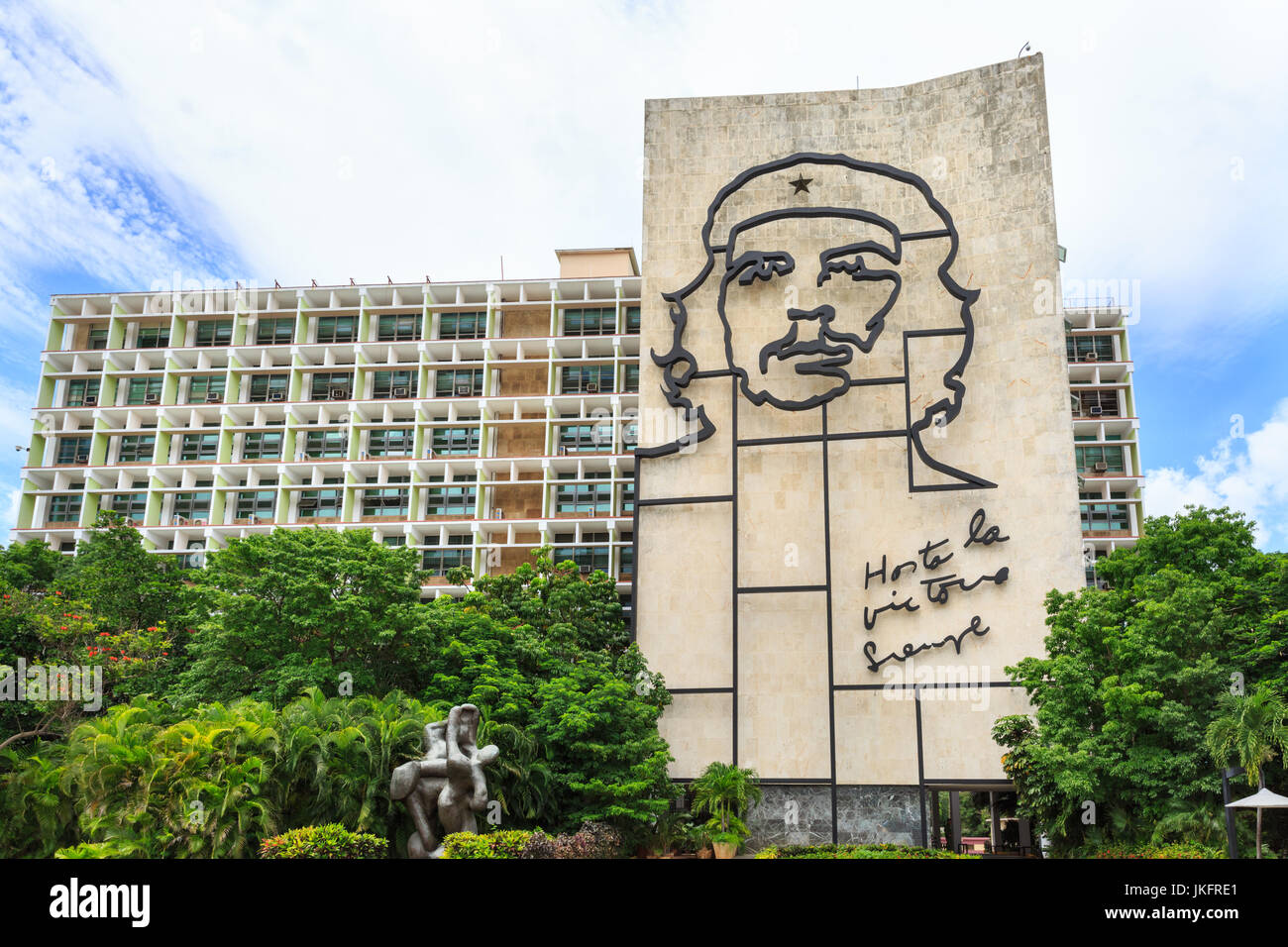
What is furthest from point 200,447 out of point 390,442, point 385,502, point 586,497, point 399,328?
point 586,497

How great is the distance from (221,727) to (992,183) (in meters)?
24.7

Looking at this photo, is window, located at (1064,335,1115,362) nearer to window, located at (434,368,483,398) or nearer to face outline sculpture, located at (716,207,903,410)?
window, located at (434,368,483,398)

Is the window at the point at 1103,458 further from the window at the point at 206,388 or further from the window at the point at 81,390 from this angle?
the window at the point at 81,390

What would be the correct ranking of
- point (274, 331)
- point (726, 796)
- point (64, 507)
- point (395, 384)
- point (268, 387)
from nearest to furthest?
point (726, 796)
point (395, 384)
point (64, 507)
point (268, 387)
point (274, 331)

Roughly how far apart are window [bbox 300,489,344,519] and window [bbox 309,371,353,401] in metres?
5.77

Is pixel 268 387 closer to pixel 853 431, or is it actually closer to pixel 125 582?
pixel 125 582

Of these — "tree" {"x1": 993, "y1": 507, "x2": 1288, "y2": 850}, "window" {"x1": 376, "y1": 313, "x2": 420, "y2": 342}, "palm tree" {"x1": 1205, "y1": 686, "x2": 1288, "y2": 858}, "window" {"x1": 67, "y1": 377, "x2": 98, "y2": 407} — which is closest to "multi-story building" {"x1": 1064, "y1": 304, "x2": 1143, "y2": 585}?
"window" {"x1": 376, "y1": 313, "x2": 420, "y2": 342}

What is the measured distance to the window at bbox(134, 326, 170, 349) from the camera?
6556cm

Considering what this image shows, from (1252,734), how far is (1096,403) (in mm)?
49187

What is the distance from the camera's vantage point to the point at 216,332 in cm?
6525

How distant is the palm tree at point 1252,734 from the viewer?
18.9 m

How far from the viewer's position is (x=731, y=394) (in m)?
31.0
